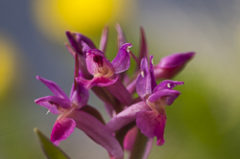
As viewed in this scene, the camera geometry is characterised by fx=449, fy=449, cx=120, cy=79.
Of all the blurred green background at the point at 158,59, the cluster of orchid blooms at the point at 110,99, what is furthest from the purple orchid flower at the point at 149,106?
the blurred green background at the point at 158,59

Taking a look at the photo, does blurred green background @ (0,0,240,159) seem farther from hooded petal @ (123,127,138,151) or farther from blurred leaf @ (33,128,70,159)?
blurred leaf @ (33,128,70,159)

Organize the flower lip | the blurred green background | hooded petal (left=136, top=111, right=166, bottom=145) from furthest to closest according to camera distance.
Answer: the blurred green background → the flower lip → hooded petal (left=136, top=111, right=166, bottom=145)

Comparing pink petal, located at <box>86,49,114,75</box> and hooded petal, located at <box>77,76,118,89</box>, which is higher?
pink petal, located at <box>86,49,114,75</box>

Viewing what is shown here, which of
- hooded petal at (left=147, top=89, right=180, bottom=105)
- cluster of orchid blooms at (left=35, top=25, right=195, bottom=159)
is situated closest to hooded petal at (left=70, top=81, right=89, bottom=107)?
cluster of orchid blooms at (left=35, top=25, right=195, bottom=159)

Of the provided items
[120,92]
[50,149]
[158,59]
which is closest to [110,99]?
[120,92]

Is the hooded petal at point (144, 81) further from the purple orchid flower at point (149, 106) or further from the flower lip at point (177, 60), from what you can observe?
the flower lip at point (177, 60)

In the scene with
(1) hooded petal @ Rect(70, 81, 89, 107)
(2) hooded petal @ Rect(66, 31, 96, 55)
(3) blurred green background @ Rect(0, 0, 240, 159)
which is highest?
(2) hooded petal @ Rect(66, 31, 96, 55)
